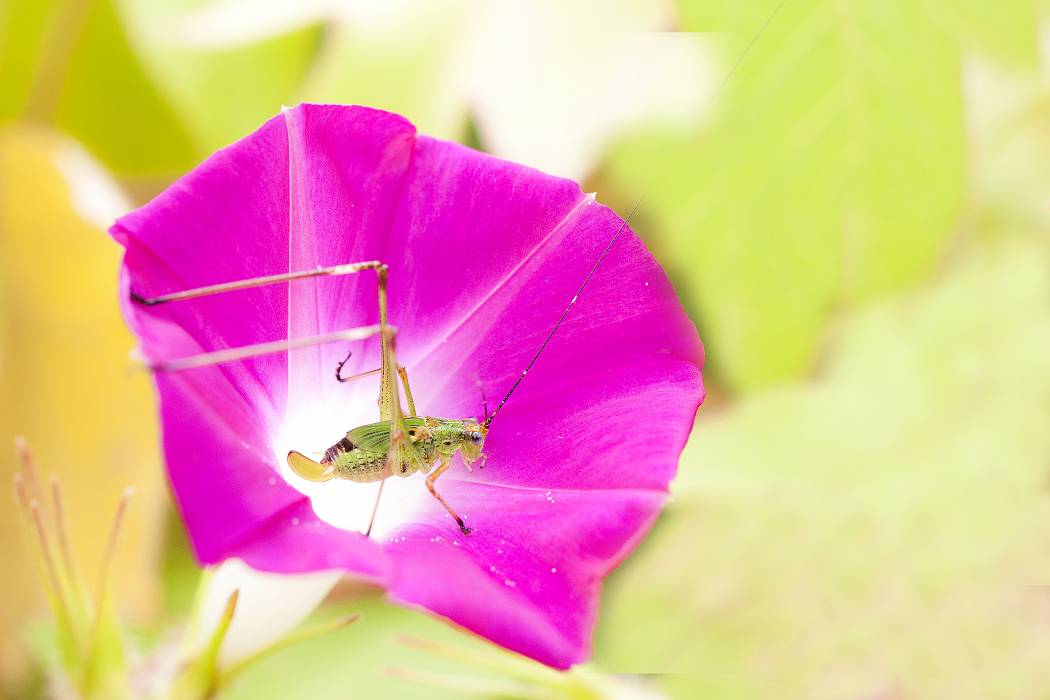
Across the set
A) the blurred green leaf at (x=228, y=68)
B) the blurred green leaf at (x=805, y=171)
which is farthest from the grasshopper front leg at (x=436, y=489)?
the blurred green leaf at (x=228, y=68)

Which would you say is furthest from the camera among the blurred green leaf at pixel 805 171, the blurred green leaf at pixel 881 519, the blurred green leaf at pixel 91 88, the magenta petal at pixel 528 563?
the blurred green leaf at pixel 91 88

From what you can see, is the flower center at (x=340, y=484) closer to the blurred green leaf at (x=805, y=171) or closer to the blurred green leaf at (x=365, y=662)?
the blurred green leaf at (x=805, y=171)

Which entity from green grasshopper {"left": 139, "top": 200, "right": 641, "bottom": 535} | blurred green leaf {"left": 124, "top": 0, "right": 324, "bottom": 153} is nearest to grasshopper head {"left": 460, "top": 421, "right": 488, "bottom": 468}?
green grasshopper {"left": 139, "top": 200, "right": 641, "bottom": 535}

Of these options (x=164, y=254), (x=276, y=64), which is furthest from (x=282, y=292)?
(x=276, y=64)

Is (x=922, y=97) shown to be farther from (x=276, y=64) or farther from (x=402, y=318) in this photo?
(x=276, y=64)

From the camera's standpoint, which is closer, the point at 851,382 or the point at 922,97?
the point at 922,97

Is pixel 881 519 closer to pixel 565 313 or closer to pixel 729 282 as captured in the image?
pixel 729 282

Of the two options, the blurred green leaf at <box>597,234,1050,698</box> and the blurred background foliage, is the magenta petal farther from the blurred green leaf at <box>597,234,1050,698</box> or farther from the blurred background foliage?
the blurred green leaf at <box>597,234,1050,698</box>
